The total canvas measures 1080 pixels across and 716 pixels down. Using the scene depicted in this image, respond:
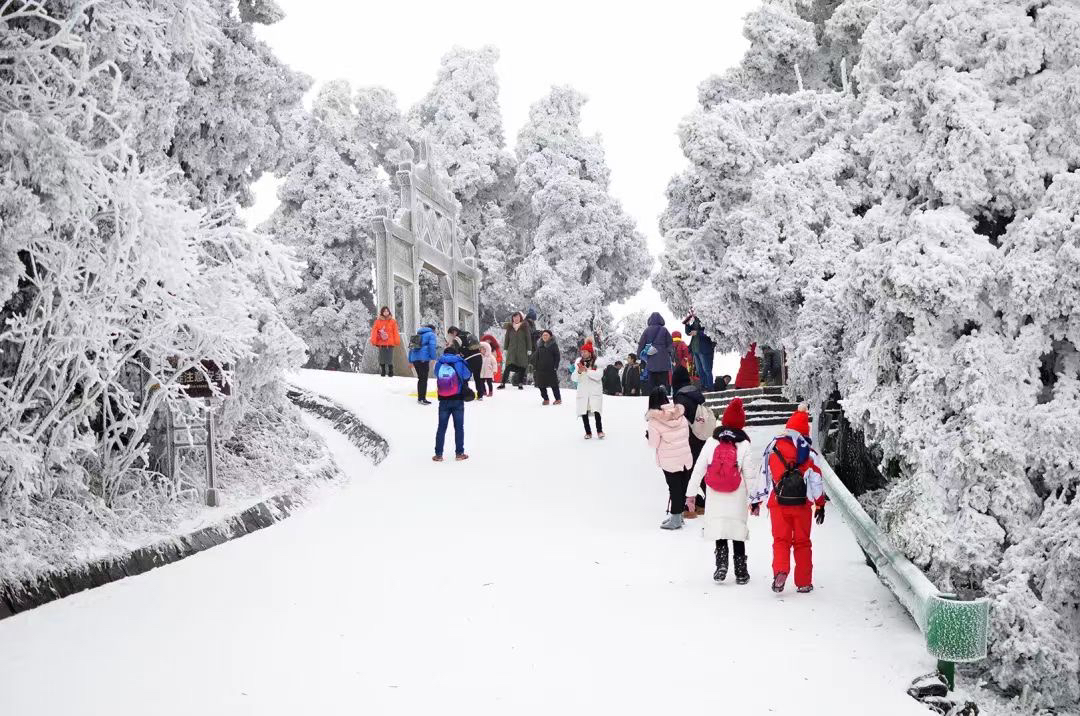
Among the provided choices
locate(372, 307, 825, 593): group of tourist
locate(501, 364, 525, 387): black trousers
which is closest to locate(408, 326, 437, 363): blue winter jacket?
locate(372, 307, 825, 593): group of tourist

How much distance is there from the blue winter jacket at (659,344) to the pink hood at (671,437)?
21.4ft

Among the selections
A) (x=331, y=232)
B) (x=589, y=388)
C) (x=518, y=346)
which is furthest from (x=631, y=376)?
(x=331, y=232)

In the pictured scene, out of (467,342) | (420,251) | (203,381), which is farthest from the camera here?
(420,251)

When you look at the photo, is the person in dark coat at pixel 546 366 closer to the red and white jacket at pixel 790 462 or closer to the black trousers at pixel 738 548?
the black trousers at pixel 738 548

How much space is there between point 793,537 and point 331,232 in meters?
27.0

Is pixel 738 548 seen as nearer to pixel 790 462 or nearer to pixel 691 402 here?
pixel 790 462

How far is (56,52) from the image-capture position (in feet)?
30.0

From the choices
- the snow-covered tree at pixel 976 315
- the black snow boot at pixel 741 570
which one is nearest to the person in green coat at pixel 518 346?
the snow-covered tree at pixel 976 315

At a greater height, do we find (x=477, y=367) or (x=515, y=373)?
(x=477, y=367)

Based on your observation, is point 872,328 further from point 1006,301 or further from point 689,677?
point 689,677

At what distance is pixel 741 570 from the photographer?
28.9 feet

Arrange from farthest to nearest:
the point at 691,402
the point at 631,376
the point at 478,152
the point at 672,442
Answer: the point at 478,152, the point at 631,376, the point at 691,402, the point at 672,442

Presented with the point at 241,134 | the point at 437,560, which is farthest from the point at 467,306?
the point at 437,560

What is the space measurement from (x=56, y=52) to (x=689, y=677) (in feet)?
23.9
